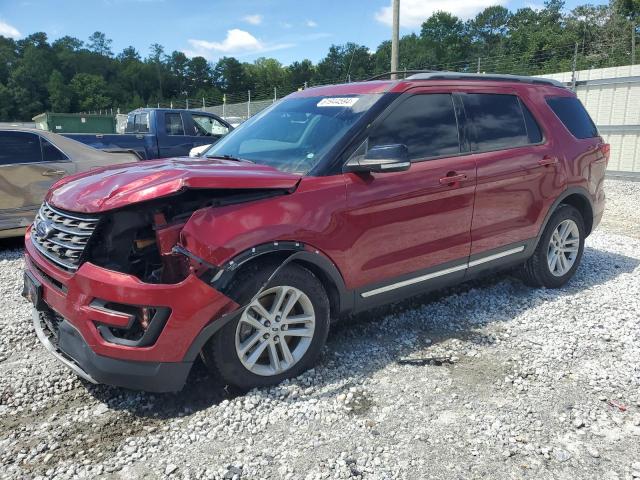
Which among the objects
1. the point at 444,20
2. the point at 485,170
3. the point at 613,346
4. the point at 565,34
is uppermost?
the point at 444,20

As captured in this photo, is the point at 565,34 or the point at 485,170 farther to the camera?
the point at 565,34

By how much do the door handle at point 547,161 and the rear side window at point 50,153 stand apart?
19.2 feet

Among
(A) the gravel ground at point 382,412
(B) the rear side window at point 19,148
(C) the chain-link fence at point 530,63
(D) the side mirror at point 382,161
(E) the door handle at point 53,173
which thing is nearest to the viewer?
(A) the gravel ground at point 382,412

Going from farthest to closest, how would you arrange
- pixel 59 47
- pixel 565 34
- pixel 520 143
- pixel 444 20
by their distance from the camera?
pixel 59 47
pixel 444 20
pixel 565 34
pixel 520 143

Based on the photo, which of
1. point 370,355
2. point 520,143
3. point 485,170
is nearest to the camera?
point 370,355

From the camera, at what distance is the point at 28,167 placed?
6449 mm

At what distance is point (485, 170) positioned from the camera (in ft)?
13.5

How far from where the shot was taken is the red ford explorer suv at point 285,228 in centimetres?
276

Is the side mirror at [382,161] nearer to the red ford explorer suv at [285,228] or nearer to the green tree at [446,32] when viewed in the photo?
the red ford explorer suv at [285,228]

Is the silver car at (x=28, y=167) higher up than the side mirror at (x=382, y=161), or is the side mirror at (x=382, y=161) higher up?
the side mirror at (x=382, y=161)

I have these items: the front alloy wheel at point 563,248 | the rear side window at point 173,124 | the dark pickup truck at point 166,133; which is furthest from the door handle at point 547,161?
the rear side window at point 173,124

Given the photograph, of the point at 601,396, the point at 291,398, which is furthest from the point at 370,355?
the point at 601,396

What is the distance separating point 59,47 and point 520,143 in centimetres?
10929

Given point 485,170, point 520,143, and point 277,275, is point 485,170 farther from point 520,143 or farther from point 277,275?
point 277,275
